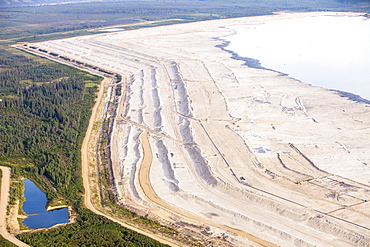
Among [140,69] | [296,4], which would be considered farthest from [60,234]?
[296,4]

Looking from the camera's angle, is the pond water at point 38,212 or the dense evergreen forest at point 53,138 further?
the pond water at point 38,212

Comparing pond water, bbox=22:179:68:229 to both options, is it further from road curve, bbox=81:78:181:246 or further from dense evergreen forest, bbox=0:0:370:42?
dense evergreen forest, bbox=0:0:370:42

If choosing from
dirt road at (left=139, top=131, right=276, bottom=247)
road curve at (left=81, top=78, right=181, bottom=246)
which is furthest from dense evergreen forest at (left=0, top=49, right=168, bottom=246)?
dirt road at (left=139, top=131, right=276, bottom=247)

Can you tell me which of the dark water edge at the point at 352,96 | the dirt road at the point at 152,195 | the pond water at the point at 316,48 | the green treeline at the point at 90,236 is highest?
the pond water at the point at 316,48

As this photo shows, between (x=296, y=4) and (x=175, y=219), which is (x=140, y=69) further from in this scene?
(x=296, y=4)

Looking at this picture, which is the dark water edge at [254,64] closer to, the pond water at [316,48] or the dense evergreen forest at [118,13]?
the pond water at [316,48]

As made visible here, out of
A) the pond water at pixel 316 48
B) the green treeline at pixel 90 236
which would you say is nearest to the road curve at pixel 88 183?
the green treeline at pixel 90 236

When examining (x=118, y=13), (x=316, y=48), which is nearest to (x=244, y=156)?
(x=316, y=48)
